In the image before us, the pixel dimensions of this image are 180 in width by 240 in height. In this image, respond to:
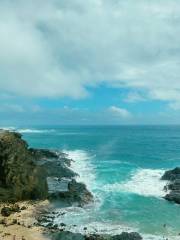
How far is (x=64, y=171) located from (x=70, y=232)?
3802cm

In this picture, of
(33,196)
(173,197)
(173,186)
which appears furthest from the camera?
(173,186)

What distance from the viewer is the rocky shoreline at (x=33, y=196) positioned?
48906 millimetres

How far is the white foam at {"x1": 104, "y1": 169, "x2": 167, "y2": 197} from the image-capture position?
235 ft

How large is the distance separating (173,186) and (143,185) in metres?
6.26

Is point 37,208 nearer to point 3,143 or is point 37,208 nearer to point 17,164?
point 17,164

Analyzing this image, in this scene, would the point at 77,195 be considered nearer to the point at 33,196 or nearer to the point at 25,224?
the point at 33,196

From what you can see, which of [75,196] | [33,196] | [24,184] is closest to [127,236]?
[75,196]

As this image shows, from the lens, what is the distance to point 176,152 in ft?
448

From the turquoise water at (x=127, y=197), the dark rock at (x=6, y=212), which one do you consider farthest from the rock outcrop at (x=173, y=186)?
the dark rock at (x=6, y=212)

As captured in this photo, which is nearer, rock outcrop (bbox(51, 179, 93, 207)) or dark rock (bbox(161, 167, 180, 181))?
rock outcrop (bbox(51, 179, 93, 207))

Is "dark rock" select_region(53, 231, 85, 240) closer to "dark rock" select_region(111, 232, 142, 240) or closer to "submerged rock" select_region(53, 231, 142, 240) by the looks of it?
"submerged rock" select_region(53, 231, 142, 240)

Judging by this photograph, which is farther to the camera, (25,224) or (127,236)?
(25,224)

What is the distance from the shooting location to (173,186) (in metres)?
72.5

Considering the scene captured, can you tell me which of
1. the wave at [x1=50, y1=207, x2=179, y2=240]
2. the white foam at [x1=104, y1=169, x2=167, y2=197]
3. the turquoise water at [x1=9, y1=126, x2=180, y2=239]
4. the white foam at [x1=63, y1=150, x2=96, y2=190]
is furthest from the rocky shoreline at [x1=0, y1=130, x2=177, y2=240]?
the white foam at [x1=63, y1=150, x2=96, y2=190]
